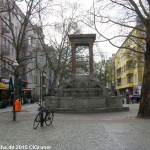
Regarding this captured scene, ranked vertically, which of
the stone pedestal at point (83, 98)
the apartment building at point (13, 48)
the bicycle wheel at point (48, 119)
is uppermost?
the apartment building at point (13, 48)

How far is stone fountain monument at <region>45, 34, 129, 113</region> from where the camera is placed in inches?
962

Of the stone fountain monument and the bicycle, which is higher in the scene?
the stone fountain monument

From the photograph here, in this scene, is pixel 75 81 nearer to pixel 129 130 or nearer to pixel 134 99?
pixel 129 130

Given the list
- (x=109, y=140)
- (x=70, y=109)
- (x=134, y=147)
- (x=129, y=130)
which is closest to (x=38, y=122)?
(x=129, y=130)

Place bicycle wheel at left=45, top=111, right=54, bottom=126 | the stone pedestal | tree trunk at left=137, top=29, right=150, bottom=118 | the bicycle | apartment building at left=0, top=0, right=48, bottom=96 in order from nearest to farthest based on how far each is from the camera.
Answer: the bicycle < bicycle wheel at left=45, top=111, right=54, bottom=126 < tree trunk at left=137, top=29, right=150, bottom=118 < the stone pedestal < apartment building at left=0, top=0, right=48, bottom=96

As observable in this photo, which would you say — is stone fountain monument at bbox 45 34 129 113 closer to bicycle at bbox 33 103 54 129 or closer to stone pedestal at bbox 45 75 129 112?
stone pedestal at bbox 45 75 129 112

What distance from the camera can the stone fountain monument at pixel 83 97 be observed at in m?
24.4

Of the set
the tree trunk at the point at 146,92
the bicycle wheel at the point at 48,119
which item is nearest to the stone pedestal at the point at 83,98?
the tree trunk at the point at 146,92

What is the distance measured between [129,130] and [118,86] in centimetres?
9701

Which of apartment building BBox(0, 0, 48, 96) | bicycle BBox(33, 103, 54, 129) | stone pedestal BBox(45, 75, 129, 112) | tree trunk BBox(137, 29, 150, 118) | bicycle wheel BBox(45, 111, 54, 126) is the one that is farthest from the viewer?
apartment building BBox(0, 0, 48, 96)

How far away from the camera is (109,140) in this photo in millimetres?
10258

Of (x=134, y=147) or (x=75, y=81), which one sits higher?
(x=75, y=81)

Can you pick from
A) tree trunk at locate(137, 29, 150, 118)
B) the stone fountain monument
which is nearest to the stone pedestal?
the stone fountain monument

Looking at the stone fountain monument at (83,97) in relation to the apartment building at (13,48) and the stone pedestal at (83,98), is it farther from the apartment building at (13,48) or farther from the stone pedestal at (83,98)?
the apartment building at (13,48)
